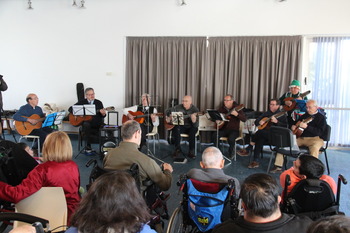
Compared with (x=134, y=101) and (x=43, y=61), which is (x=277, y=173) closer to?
(x=134, y=101)

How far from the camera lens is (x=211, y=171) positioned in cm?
225

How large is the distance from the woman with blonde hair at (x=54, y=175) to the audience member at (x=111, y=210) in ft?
2.91

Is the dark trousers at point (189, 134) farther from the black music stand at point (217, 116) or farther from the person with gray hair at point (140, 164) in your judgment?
the person with gray hair at point (140, 164)

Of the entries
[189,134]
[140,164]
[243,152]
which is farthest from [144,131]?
[140,164]

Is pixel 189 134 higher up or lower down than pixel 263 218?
lower down

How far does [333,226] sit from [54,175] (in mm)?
1785

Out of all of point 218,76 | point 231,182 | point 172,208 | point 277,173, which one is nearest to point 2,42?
point 218,76

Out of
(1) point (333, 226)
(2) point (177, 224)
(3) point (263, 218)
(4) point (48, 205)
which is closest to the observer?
(1) point (333, 226)

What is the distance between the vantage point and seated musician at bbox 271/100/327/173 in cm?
466

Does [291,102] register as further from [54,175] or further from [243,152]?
[54,175]

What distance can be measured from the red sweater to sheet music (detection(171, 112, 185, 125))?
314cm

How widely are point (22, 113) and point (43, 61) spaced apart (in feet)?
7.64

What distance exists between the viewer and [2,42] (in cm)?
754

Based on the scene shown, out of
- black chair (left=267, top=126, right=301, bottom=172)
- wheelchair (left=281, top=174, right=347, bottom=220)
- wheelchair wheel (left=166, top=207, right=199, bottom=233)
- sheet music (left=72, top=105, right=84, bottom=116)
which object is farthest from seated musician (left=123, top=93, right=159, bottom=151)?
wheelchair (left=281, top=174, right=347, bottom=220)
